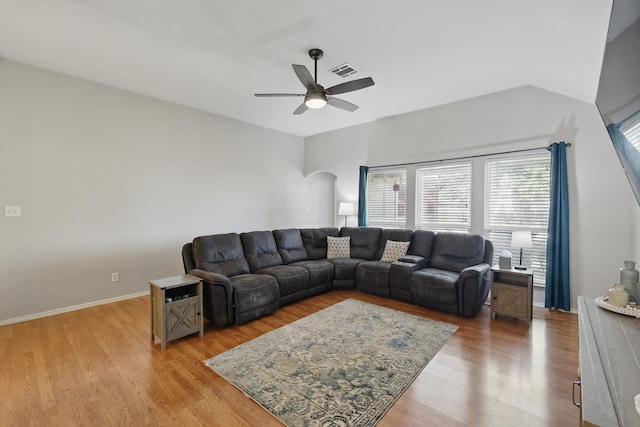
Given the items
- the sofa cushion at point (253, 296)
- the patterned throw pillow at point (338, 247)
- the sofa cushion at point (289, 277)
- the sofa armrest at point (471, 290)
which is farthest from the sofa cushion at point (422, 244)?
the sofa cushion at point (253, 296)

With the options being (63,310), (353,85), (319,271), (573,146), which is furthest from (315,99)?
(63,310)

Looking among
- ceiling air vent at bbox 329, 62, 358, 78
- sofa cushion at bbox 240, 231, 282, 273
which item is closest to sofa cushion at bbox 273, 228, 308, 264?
sofa cushion at bbox 240, 231, 282, 273

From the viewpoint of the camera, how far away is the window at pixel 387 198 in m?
5.36

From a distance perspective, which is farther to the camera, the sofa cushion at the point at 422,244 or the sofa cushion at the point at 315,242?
the sofa cushion at the point at 315,242

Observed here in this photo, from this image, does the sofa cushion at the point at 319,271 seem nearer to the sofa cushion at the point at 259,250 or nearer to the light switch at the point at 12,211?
the sofa cushion at the point at 259,250

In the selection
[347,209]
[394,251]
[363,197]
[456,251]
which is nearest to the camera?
[456,251]

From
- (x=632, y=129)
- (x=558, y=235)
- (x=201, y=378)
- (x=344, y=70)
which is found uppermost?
(x=344, y=70)

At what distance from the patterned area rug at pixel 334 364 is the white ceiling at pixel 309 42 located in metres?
3.05

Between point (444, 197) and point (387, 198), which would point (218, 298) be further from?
point (444, 197)

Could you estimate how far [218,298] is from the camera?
3.06 meters

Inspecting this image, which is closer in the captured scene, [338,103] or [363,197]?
[338,103]

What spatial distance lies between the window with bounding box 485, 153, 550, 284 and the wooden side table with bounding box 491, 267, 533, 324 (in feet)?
2.32

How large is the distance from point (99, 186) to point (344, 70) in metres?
3.69

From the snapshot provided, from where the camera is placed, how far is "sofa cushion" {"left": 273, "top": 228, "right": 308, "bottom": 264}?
4594 millimetres
